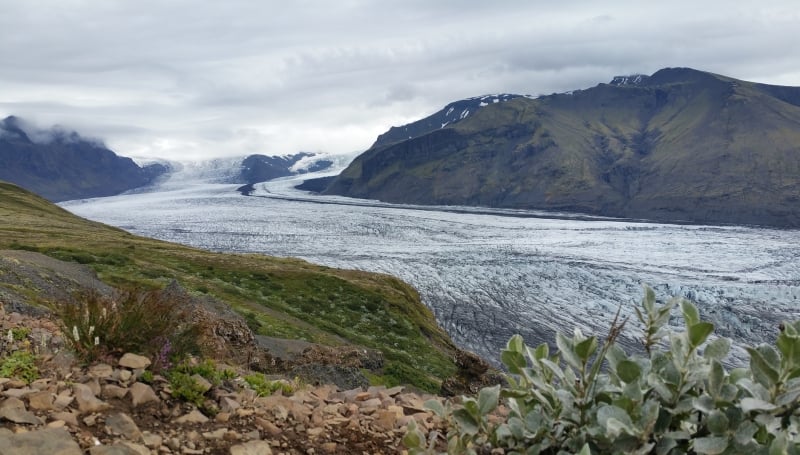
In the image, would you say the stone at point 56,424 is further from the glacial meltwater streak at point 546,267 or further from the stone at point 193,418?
the glacial meltwater streak at point 546,267

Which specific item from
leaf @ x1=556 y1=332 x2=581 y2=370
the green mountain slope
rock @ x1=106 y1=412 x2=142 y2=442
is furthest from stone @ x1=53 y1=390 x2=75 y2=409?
the green mountain slope

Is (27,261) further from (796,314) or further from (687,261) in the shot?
(687,261)

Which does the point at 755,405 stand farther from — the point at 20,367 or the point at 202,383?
the point at 20,367

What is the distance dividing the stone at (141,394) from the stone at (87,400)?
0.33m

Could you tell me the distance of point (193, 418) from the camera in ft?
20.2

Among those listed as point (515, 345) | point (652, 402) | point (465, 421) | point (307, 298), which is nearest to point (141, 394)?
point (465, 421)

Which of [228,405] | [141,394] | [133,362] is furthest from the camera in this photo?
[133,362]

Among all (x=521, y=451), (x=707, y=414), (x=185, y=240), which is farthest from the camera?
(x=185, y=240)

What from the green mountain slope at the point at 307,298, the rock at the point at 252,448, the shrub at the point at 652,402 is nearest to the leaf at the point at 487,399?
the shrub at the point at 652,402

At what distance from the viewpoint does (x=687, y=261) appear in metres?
109

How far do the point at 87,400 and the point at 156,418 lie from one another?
2.35 feet

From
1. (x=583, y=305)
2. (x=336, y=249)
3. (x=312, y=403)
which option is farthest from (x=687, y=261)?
(x=312, y=403)

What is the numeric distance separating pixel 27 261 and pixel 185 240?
116m

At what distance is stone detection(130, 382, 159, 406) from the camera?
6216 mm
